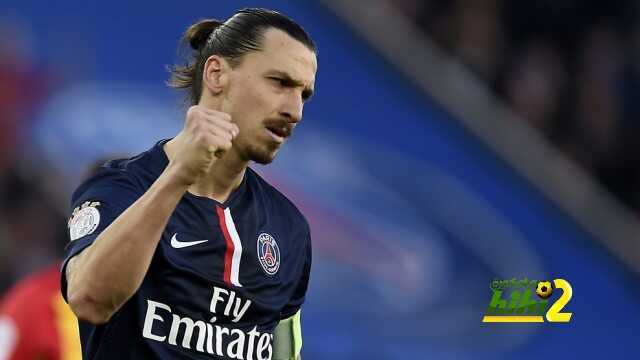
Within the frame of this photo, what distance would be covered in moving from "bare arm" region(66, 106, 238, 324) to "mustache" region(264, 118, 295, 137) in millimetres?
439

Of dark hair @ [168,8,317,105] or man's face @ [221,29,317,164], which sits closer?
man's face @ [221,29,317,164]

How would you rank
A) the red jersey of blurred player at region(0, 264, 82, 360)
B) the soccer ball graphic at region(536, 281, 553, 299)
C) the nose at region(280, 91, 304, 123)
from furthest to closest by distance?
1. the red jersey of blurred player at region(0, 264, 82, 360)
2. the soccer ball graphic at region(536, 281, 553, 299)
3. the nose at region(280, 91, 304, 123)

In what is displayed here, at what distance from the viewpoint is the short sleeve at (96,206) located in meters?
3.12

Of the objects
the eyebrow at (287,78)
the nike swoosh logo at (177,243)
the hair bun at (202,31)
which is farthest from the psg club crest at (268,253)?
the hair bun at (202,31)

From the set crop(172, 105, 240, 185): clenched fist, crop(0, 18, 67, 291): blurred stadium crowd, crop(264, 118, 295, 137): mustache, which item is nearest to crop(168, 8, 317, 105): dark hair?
crop(264, 118, 295, 137): mustache

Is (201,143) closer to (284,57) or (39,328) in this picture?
(284,57)

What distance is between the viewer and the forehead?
350 centimetres

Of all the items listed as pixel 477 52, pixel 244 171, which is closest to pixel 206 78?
pixel 244 171

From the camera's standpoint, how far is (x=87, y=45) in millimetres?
7590

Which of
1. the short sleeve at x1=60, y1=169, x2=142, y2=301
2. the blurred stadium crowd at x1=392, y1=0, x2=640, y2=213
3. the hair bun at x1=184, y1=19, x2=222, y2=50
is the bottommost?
the short sleeve at x1=60, y1=169, x2=142, y2=301

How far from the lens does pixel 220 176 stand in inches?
142

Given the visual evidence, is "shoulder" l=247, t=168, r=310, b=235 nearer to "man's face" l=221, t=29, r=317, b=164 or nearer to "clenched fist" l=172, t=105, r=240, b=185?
"man's face" l=221, t=29, r=317, b=164

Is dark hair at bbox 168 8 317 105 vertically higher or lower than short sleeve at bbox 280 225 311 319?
higher

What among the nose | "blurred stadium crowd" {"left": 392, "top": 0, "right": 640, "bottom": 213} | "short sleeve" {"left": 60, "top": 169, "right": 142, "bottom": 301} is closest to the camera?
"short sleeve" {"left": 60, "top": 169, "right": 142, "bottom": 301}
